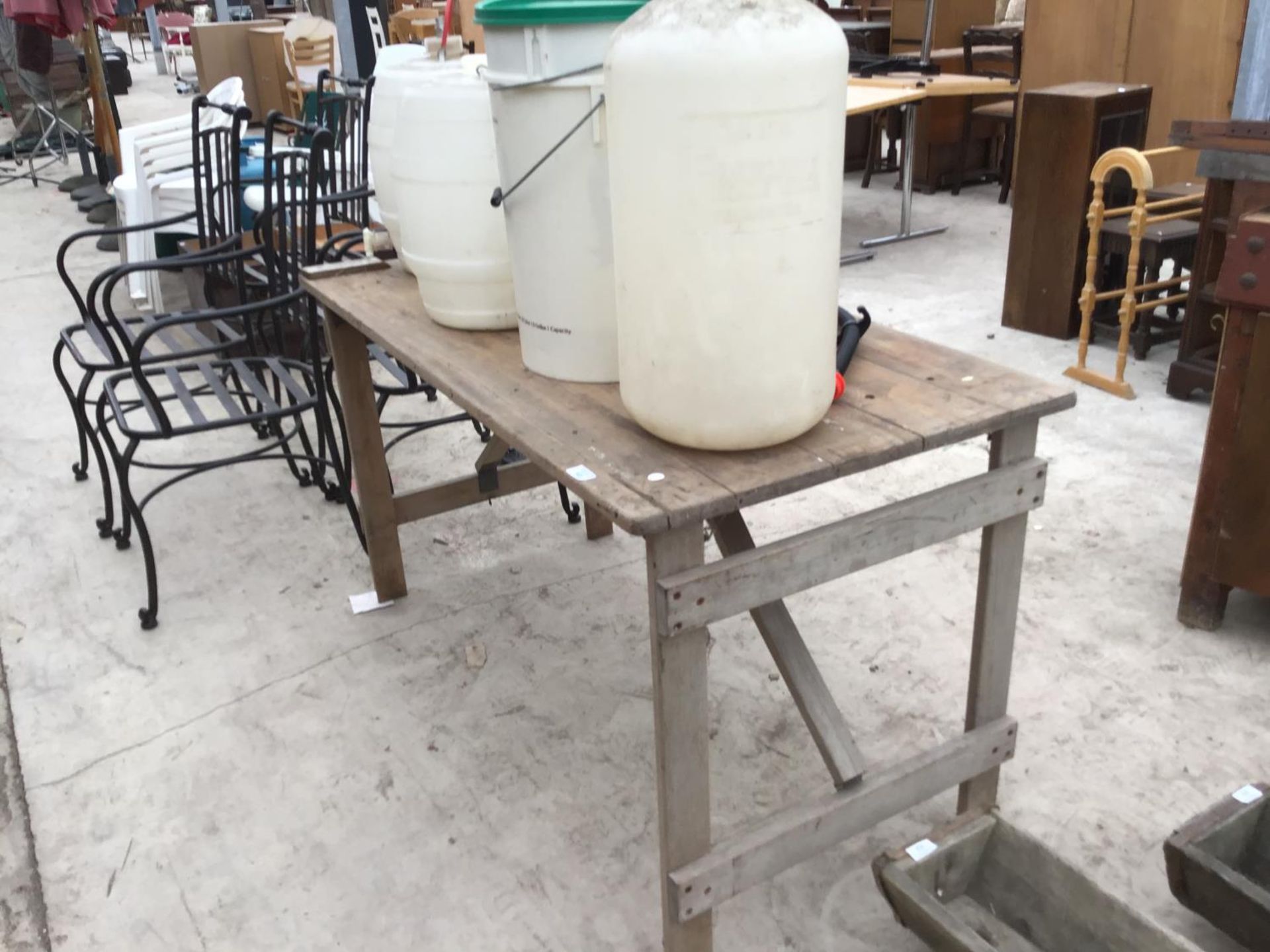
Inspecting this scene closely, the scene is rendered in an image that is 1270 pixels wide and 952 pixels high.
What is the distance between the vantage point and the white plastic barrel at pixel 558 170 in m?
→ 1.14

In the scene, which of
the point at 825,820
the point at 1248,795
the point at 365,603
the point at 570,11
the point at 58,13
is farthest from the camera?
the point at 58,13

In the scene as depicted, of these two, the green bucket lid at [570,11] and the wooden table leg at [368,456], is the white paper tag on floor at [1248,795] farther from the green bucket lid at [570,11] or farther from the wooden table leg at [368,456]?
the wooden table leg at [368,456]

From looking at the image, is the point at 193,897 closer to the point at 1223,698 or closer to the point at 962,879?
A: the point at 962,879

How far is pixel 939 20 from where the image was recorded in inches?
256

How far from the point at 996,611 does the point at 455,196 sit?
0.92m

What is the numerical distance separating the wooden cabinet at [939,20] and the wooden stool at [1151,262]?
10.9 ft

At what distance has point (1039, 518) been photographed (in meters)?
2.50

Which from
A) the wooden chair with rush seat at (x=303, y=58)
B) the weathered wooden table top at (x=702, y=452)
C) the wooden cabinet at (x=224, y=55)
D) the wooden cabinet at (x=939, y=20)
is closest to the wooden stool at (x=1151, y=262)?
the weathered wooden table top at (x=702, y=452)

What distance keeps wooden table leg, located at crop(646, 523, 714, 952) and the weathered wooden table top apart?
0.05 metres

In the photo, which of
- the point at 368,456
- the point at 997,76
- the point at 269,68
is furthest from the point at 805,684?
the point at 269,68

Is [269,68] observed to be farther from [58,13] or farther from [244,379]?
[244,379]

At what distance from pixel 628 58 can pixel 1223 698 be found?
5.10 feet

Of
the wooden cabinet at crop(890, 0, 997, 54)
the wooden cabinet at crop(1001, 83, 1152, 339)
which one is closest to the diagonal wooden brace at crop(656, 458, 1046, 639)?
the wooden cabinet at crop(1001, 83, 1152, 339)

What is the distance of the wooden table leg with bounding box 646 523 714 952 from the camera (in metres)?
1.10
